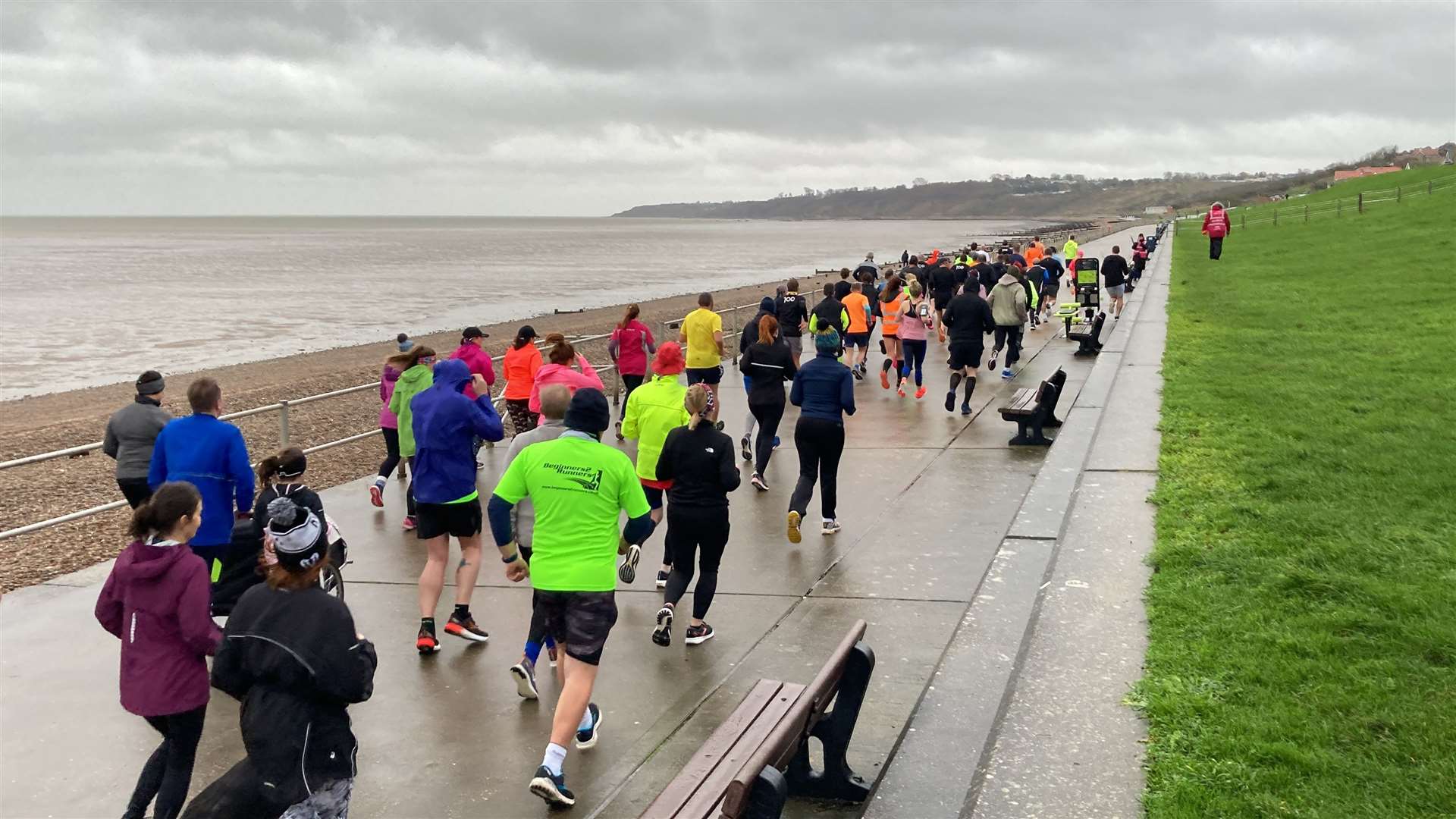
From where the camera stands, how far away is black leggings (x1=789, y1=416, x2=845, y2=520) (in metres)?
8.68

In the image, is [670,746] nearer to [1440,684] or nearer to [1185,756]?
[1185,756]

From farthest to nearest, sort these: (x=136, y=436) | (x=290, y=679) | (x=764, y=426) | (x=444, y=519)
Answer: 1. (x=764, y=426)
2. (x=136, y=436)
3. (x=444, y=519)
4. (x=290, y=679)

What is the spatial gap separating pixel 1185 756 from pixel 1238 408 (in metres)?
7.67

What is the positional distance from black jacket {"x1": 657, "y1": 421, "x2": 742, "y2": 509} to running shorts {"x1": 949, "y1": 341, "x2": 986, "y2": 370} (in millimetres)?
7656

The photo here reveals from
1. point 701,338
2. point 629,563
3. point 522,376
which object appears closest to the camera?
point 629,563

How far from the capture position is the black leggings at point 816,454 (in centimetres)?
868

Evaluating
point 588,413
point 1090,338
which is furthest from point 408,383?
point 1090,338

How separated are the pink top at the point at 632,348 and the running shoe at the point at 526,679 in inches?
279

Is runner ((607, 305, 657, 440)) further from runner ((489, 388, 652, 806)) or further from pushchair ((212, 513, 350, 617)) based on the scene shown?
runner ((489, 388, 652, 806))

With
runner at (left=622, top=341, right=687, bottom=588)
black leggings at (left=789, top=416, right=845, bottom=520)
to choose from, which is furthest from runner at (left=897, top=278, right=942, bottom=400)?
runner at (left=622, top=341, right=687, bottom=588)

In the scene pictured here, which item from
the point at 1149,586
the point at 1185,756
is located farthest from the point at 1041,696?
the point at 1149,586

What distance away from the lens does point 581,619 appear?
5.16m

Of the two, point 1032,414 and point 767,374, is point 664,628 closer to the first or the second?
point 767,374

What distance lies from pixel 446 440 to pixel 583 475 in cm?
184
